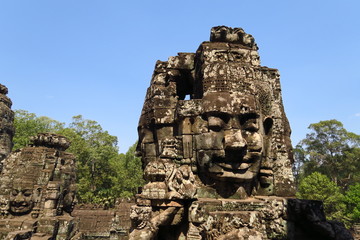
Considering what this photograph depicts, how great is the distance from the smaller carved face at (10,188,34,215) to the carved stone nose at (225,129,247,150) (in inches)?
355

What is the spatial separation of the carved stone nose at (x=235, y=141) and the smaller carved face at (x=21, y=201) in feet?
29.5

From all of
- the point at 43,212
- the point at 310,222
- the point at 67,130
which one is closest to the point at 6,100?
the point at 43,212

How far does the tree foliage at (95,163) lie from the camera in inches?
991

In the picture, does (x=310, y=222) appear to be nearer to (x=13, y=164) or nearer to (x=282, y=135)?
(x=282, y=135)

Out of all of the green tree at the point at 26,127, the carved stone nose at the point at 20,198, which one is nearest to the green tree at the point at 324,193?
the carved stone nose at the point at 20,198

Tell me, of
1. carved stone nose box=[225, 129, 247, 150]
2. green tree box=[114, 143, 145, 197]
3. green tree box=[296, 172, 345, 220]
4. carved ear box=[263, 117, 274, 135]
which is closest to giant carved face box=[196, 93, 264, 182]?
carved stone nose box=[225, 129, 247, 150]

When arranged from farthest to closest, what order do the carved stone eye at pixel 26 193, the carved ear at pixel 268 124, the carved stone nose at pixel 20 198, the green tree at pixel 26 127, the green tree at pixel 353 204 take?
1. the green tree at pixel 26 127
2. the green tree at pixel 353 204
3. the carved stone eye at pixel 26 193
4. the carved stone nose at pixel 20 198
5. the carved ear at pixel 268 124

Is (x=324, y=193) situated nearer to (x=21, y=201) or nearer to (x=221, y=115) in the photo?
(x=221, y=115)

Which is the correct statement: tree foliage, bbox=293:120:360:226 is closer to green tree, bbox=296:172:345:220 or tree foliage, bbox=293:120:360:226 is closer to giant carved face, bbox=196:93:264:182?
green tree, bbox=296:172:345:220

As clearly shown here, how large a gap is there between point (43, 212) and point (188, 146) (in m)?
8.05

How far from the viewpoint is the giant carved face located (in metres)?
4.39

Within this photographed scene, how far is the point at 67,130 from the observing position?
1083 inches

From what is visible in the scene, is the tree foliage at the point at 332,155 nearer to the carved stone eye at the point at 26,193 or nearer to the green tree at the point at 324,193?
the green tree at the point at 324,193

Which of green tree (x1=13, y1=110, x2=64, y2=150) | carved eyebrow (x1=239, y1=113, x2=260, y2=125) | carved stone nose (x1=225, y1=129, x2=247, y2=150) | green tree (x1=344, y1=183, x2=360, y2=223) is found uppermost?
green tree (x1=13, y1=110, x2=64, y2=150)
